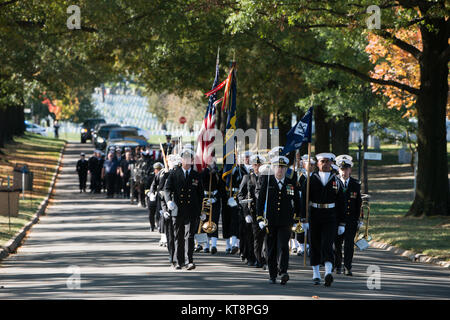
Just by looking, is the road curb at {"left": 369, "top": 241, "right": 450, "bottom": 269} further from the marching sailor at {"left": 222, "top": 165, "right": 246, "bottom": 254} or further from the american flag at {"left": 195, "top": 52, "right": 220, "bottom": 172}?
the american flag at {"left": 195, "top": 52, "right": 220, "bottom": 172}

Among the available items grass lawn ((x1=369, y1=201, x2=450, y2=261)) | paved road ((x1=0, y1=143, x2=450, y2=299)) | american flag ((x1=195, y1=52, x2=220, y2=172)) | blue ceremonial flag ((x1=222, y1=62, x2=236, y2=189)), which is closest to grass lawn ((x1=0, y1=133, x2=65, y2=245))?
paved road ((x1=0, y1=143, x2=450, y2=299))

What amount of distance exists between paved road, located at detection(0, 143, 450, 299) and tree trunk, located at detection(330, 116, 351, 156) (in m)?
15.5

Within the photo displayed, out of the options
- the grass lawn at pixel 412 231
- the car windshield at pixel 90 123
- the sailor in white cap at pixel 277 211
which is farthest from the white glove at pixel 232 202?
the car windshield at pixel 90 123

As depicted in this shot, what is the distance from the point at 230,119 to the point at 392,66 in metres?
15.8

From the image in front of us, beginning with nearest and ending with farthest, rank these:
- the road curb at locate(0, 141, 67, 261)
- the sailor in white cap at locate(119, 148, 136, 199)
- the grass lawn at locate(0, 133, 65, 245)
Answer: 1. the road curb at locate(0, 141, 67, 261)
2. the grass lawn at locate(0, 133, 65, 245)
3. the sailor in white cap at locate(119, 148, 136, 199)

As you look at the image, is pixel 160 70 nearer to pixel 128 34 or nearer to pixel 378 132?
pixel 128 34

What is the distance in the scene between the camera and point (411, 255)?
58.1 ft

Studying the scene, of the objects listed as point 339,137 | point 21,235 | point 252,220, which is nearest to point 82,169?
point 339,137

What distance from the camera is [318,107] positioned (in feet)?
116

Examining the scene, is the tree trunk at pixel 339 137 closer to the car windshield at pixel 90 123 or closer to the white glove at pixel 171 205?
the white glove at pixel 171 205

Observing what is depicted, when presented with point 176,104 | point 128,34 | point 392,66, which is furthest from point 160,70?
point 176,104

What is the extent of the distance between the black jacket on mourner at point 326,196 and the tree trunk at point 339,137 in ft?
74.1

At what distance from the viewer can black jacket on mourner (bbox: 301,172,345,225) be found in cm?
1349

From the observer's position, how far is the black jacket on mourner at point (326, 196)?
13.5m
